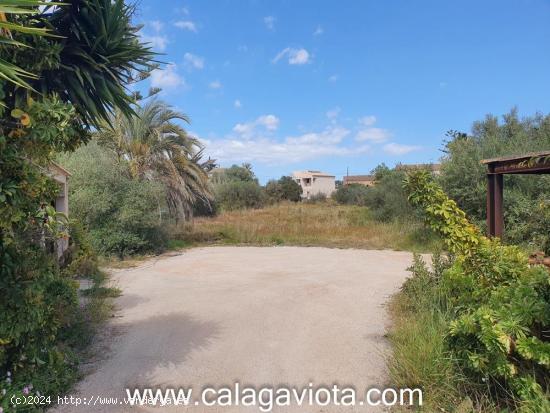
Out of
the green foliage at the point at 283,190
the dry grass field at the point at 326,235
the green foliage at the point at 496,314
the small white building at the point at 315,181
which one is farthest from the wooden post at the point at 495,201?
the small white building at the point at 315,181

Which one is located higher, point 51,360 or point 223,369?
point 51,360

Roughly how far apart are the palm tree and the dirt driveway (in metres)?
5.95

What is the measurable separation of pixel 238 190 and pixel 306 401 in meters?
33.4

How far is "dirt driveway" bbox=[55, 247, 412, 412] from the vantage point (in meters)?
3.99

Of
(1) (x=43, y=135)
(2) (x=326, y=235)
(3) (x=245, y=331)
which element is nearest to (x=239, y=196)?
(2) (x=326, y=235)

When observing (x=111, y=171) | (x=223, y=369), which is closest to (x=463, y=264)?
(x=223, y=369)

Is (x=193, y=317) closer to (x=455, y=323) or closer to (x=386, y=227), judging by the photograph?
(x=455, y=323)

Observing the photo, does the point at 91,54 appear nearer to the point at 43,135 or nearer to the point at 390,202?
the point at 43,135

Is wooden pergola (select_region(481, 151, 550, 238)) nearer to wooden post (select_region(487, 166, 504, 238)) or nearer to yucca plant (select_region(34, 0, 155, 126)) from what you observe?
wooden post (select_region(487, 166, 504, 238))

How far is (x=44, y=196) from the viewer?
3.23 m

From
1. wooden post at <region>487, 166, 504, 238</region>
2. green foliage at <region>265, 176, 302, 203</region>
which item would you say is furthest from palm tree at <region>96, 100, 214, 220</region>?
green foliage at <region>265, 176, 302, 203</region>

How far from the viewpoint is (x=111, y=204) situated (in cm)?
1213

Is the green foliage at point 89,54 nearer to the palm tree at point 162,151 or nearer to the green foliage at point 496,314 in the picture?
the green foliage at point 496,314

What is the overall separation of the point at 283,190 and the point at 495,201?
121 ft
